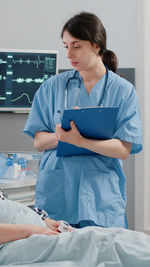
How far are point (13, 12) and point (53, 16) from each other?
31cm

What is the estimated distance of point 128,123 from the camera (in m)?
1.70

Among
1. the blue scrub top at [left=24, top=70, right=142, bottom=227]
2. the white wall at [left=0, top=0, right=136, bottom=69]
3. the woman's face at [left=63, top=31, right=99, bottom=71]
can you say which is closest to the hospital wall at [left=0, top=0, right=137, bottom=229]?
the white wall at [left=0, top=0, right=136, bottom=69]

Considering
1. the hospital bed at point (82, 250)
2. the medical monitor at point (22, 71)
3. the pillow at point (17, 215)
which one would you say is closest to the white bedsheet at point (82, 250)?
the hospital bed at point (82, 250)

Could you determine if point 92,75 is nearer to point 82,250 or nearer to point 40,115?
point 40,115

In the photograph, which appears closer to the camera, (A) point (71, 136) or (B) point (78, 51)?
(A) point (71, 136)

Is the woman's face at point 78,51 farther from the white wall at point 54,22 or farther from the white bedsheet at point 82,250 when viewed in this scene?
the white wall at point 54,22

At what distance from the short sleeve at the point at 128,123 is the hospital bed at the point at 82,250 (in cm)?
52

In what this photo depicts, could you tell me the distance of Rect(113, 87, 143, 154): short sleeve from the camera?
1.68 metres

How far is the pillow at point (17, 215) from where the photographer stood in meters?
1.47

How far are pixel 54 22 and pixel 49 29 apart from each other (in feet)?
0.22

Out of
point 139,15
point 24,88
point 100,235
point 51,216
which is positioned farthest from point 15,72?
point 100,235

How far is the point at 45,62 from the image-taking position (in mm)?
2889

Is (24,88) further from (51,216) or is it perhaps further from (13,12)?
(51,216)

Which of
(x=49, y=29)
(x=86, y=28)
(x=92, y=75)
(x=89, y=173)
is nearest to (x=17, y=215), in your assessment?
(x=89, y=173)
